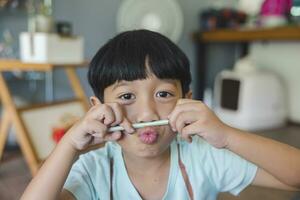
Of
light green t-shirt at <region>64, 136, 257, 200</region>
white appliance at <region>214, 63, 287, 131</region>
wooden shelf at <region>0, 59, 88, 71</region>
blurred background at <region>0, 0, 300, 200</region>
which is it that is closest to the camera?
light green t-shirt at <region>64, 136, 257, 200</region>

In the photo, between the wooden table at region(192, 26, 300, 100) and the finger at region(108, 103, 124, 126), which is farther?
the wooden table at region(192, 26, 300, 100)

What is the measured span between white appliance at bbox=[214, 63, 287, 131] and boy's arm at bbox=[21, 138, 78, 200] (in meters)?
1.89

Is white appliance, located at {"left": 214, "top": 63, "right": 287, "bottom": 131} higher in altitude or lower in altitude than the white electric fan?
lower

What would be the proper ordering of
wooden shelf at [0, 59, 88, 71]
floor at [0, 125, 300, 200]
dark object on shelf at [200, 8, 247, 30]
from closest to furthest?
floor at [0, 125, 300, 200]
wooden shelf at [0, 59, 88, 71]
dark object on shelf at [200, 8, 247, 30]

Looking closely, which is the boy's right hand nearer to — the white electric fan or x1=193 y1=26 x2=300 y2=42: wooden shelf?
the white electric fan

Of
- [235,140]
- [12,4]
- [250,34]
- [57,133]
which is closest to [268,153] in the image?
[235,140]

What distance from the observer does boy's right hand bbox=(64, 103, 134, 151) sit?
541mm

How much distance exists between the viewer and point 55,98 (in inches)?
87.4

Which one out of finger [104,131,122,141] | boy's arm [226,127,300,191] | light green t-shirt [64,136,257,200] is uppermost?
finger [104,131,122,141]

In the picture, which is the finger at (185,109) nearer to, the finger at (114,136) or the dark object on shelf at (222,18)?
the finger at (114,136)

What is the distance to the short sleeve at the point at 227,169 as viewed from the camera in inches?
26.2

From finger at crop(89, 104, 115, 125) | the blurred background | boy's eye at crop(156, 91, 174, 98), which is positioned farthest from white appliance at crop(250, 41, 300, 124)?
finger at crop(89, 104, 115, 125)

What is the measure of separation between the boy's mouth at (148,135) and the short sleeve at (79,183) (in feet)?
0.45

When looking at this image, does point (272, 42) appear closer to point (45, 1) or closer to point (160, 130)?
point (45, 1)
